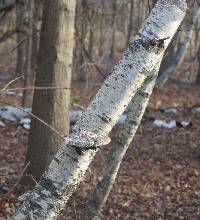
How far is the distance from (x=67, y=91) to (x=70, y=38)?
824mm

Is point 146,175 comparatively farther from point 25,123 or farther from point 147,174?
point 25,123

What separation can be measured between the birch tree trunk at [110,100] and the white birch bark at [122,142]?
119 inches

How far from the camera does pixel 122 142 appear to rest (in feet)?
18.9

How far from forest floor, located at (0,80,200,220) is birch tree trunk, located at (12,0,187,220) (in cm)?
261

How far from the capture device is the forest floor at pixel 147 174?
7.81 meters

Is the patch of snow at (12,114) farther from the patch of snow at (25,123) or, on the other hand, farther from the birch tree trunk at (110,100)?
the birch tree trunk at (110,100)

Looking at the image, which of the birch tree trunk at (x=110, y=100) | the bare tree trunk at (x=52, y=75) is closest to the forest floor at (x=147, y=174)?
the bare tree trunk at (x=52, y=75)

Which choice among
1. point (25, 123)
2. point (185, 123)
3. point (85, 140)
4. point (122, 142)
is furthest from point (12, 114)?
point (85, 140)

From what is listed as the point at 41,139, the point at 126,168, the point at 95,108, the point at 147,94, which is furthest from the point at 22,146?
the point at 95,108

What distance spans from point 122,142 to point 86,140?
355 cm

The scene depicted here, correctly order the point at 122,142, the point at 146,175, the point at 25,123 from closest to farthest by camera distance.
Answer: the point at 122,142 → the point at 146,175 → the point at 25,123

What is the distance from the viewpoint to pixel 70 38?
24.8 ft

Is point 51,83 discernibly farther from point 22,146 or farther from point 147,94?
point 22,146

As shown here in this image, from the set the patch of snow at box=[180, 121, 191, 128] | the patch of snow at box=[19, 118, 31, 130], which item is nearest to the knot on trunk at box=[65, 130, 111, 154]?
the patch of snow at box=[19, 118, 31, 130]
